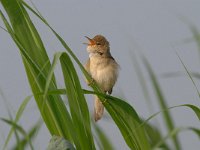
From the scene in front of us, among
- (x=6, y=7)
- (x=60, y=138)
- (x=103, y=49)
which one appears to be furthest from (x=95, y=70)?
(x=60, y=138)

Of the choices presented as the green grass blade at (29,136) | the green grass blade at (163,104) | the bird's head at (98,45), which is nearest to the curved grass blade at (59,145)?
the green grass blade at (29,136)

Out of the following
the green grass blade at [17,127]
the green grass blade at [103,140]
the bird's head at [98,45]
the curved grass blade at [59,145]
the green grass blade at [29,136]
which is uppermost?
the bird's head at [98,45]

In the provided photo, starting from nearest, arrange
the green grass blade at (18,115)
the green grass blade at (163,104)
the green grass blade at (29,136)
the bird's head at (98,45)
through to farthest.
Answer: the green grass blade at (18,115)
the green grass blade at (29,136)
the green grass blade at (163,104)
the bird's head at (98,45)

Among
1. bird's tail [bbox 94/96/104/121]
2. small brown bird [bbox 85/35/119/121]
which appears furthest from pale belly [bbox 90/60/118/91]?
bird's tail [bbox 94/96/104/121]

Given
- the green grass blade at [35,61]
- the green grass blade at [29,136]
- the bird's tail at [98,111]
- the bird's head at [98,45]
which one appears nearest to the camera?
the green grass blade at [29,136]

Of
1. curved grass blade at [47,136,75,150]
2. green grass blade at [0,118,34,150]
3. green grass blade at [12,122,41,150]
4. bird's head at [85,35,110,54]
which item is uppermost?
bird's head at [85,35,110,54]

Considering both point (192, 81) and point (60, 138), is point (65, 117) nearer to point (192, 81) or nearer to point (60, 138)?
point (60, 138)

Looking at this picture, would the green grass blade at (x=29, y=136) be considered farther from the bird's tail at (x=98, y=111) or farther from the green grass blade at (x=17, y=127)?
the bird's tail at (x=98, y=111)

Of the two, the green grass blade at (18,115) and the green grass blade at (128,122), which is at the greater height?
the green grass blade at (18,115)

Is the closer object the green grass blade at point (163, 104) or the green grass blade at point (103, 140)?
the green grass blade at point (163, 104)

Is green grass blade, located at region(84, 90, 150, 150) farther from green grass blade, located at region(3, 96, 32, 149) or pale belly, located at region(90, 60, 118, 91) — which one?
pale belly, located at region(90, 60, 118, 91)
